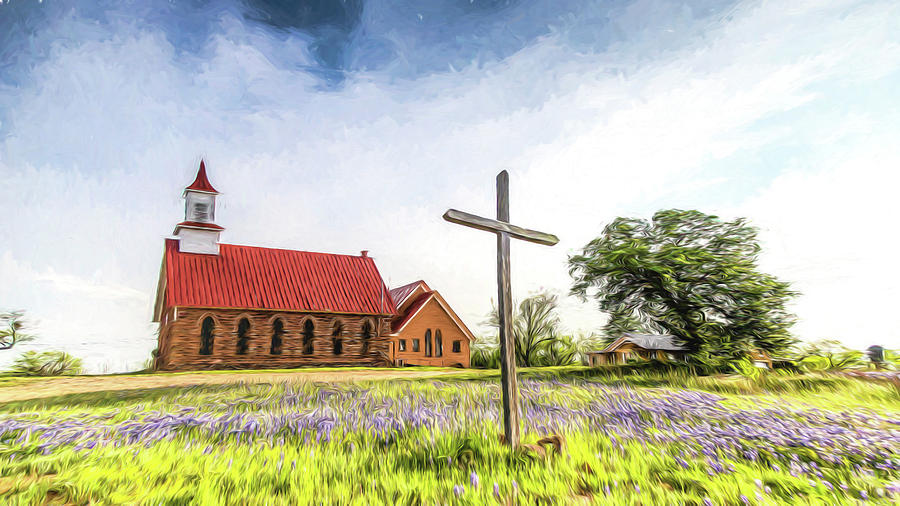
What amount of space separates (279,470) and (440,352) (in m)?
27.8

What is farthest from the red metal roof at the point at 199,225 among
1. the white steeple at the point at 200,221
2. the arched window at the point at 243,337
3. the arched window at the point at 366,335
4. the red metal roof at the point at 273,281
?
the arched window at the point at 366,335

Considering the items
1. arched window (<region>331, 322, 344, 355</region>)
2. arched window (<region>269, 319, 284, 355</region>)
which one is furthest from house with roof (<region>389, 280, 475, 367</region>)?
arched window (<region>269, 319, 284, 355</region>)

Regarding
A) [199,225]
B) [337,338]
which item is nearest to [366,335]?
[337,338]

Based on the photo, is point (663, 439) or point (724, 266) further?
point (724, 266)

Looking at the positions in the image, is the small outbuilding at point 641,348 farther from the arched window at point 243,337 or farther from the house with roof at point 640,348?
the arched window at point 243,337

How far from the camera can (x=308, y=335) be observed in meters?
29.5

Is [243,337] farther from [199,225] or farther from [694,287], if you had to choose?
[694,287]

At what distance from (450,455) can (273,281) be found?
85.6ft

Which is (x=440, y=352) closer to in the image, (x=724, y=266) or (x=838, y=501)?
(x=724, y=266)

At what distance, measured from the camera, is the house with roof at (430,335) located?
3175 centimetres

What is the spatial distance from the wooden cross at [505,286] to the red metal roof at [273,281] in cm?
2371

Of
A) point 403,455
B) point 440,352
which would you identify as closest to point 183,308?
point 440,352

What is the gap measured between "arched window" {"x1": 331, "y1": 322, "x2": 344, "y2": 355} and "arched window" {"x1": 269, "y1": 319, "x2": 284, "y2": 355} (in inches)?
114

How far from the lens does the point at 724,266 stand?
55.6 ft
